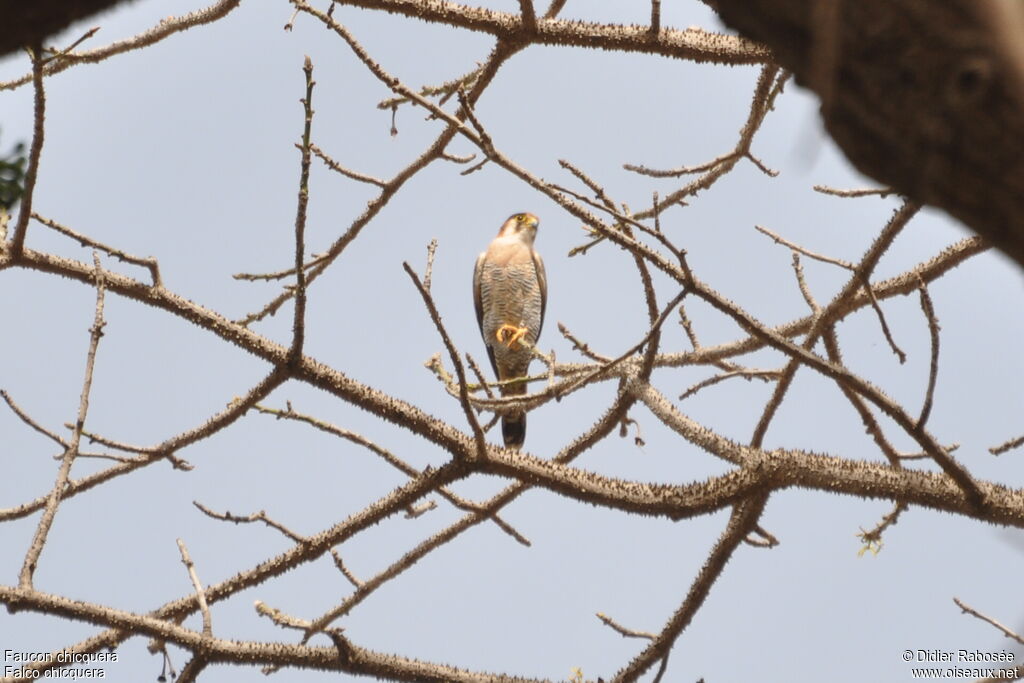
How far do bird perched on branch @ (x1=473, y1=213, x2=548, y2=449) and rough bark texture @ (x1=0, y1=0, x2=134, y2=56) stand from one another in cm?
673

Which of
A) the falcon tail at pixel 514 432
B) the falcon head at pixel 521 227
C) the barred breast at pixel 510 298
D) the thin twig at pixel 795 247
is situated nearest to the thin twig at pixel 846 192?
the thin twig at pixel 795 247

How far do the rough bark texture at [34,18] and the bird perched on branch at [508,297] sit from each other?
22.1ft

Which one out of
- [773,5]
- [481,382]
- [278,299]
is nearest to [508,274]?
[278,299]

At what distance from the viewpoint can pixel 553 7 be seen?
388cm

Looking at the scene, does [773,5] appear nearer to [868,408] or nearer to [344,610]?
[344,610]

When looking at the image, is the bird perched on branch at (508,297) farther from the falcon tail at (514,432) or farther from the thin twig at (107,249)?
the thin twig at (107,249)

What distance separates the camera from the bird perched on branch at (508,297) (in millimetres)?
8039

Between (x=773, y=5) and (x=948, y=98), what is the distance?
199mm

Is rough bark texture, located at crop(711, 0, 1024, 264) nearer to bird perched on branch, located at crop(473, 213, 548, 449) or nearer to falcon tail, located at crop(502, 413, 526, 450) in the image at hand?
falcon tail, located at crop(502, 413, 526, 450)

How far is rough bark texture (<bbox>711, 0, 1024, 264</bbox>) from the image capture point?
2.85 feet

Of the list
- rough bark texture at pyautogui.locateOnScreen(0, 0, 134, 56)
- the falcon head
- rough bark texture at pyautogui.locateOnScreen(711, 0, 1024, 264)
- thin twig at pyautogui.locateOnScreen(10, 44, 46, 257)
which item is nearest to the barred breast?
the falcon head

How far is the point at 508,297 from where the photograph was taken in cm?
858

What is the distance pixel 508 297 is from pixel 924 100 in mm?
7675

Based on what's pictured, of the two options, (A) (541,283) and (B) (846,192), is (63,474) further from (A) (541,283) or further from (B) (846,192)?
(A) (541,283)
